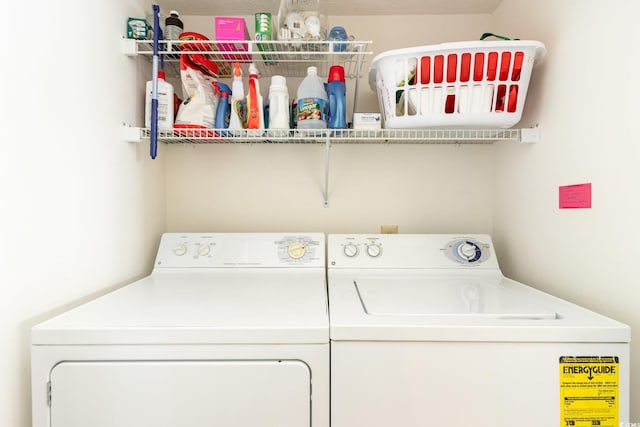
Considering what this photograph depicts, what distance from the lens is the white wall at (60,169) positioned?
96cm

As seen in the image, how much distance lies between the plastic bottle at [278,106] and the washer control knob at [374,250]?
673 mm

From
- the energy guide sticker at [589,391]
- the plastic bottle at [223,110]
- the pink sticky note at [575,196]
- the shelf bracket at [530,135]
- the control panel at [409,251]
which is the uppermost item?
the plastic bottle at [223,110]

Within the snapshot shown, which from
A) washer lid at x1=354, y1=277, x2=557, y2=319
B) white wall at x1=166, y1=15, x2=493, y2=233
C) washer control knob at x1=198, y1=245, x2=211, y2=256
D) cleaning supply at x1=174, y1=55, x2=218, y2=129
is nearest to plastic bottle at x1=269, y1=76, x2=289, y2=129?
cleaning supply at x1=174, y1=55, x2=218, y2=129

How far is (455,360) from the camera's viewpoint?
0.95 meters

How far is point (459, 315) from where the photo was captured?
1.05m

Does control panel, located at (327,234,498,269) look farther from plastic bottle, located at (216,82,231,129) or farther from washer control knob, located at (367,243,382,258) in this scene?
plastic bottle, located at (216,82,231,129)

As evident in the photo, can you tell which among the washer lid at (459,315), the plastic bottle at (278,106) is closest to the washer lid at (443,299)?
the washer lid at (459,315)

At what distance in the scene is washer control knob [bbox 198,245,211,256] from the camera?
1719 millimetres

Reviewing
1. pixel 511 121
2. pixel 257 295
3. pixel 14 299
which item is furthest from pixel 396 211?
pixel 14 299

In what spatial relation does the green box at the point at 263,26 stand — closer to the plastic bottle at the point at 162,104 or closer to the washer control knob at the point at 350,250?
the plastic bottle at the point at 162,104

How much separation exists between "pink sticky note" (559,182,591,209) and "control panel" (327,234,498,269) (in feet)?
1.45

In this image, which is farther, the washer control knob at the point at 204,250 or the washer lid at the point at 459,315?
the washer control knob at the point at 204,250

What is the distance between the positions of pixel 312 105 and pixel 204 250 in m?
0.83

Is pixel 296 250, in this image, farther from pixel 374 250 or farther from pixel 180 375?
pixel 180 375
